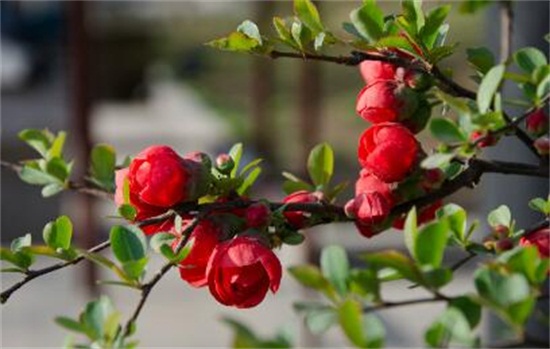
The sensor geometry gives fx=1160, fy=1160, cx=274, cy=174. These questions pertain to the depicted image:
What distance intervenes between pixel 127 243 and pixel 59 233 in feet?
0.18

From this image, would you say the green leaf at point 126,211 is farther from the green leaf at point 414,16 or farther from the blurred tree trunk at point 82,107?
the blurred tree trunk at point 82,107

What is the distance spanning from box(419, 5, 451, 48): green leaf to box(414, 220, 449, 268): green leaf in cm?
16

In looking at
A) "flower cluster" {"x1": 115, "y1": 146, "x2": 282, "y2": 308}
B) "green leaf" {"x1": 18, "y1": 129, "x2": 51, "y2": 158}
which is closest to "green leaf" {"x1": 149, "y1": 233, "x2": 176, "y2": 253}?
"flower cluster" {"x1": 115, "y1": 146, "x2": 282, "y2": 308}

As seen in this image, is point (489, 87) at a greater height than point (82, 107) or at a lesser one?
greater

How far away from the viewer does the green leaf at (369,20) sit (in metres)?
0.52

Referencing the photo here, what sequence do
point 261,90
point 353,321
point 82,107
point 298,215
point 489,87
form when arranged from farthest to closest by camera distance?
point 261,90 → point 82,107 → point 298,215 → point 489,87 → point 353,321

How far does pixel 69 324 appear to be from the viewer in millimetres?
490

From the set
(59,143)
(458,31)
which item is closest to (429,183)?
(59,143)

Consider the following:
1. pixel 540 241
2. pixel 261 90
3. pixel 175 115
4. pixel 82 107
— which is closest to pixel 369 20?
pixel 540 241

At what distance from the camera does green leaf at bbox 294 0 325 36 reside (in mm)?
542

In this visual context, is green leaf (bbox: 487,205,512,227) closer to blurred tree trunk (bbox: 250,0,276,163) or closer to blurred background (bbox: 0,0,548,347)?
blurred background (bbox: 0,0,548,347)

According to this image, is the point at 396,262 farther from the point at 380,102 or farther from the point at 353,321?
the point at 380,102

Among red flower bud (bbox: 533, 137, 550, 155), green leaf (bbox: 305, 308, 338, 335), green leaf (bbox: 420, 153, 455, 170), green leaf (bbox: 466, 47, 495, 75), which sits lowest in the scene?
green leaf (bbox: 305, 308, 338, 335)

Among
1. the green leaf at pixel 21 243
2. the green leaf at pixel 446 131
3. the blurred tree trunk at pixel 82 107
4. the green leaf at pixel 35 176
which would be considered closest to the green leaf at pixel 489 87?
the green leaf at pixel 446 131
